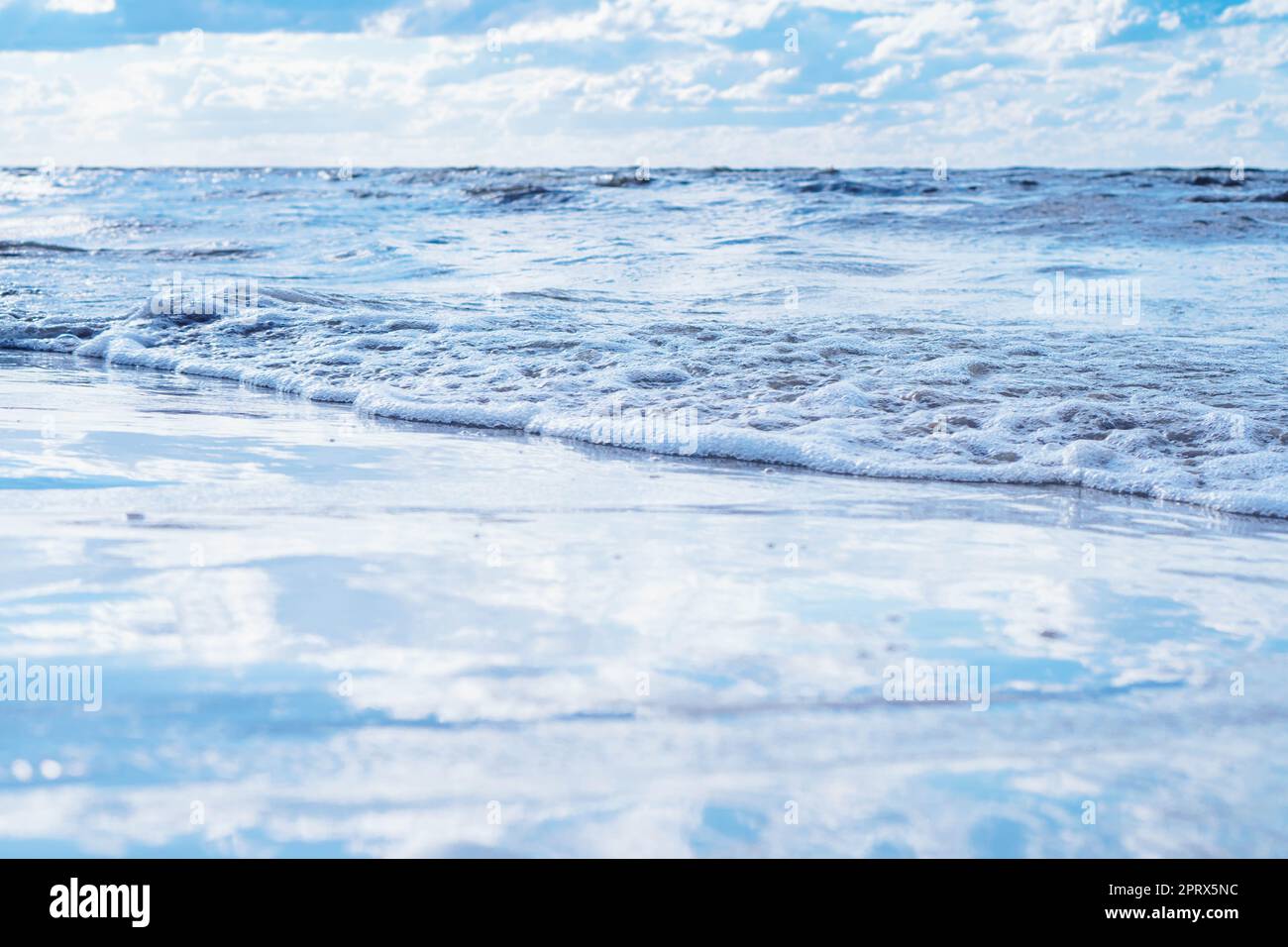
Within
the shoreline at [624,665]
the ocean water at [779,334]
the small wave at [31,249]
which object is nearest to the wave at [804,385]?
the ocean water at [779,334]

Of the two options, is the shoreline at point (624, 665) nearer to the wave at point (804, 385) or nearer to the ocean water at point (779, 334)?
the wave at point (804, 385)

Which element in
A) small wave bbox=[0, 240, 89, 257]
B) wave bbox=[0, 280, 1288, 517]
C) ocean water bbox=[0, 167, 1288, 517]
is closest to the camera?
wave bbox=[0, 280, 1288, 517]

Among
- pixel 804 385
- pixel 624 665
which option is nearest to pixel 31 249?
pixel 804 385

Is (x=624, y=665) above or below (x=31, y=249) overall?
below

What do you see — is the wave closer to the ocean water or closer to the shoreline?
the ocean water

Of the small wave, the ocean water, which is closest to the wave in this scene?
the ocean water

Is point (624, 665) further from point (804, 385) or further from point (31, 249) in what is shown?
point (31, 249)

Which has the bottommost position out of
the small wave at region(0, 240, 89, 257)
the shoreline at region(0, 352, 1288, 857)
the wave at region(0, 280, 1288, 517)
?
the shoreline at region(0, 352, 1288, 857)

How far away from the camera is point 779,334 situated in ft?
26.6

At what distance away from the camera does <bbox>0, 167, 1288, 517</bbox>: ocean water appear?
5.39 meters

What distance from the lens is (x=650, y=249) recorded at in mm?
16109

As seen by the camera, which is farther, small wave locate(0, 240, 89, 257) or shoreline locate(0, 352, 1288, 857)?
small wave locate(0, 240, 89, 257)

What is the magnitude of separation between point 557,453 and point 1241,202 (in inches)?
871

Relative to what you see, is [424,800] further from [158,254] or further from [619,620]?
[158,254]
